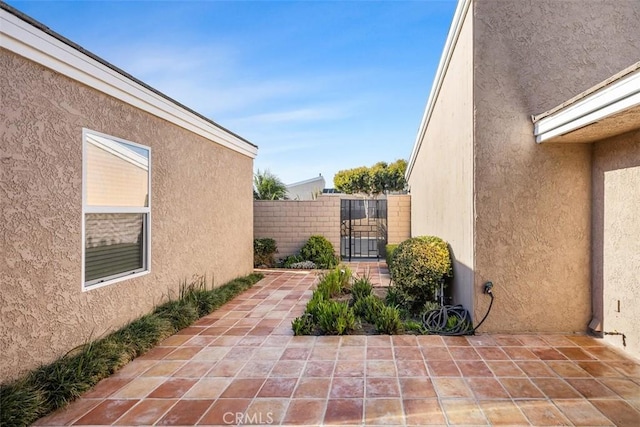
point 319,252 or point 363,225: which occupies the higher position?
point 363,225

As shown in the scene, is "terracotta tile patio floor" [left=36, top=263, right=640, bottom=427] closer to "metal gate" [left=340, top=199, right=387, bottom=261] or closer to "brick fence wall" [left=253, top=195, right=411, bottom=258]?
"brick fence wall" [left=253, top=195, right=411, bottom=258]

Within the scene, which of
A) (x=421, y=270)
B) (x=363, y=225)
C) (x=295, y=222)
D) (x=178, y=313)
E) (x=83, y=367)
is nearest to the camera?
(x=83, y=367)

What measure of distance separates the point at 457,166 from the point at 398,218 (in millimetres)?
7430

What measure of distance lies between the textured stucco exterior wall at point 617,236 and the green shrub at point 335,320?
3.81 meters

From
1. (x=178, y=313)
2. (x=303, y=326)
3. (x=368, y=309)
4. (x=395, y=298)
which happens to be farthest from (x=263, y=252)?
(x=303, y=326)

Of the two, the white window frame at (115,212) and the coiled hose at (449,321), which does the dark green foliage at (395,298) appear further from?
the white window frame at (115,212)

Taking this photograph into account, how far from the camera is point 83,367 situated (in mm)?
4117

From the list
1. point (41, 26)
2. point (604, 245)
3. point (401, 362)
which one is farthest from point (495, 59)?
point (41, 26)

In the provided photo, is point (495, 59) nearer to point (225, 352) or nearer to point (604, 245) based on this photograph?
point (604, 245)

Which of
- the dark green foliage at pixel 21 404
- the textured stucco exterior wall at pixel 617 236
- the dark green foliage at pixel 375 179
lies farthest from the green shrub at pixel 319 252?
the dark green foliage at pixel 375 179

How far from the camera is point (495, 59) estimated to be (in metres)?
5.77

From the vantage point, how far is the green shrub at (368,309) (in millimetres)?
6398

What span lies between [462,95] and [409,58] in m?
7.88

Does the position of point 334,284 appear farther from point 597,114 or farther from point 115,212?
point 597,114
